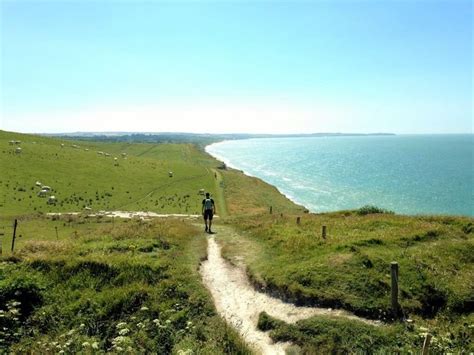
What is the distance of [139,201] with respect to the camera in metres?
70.6

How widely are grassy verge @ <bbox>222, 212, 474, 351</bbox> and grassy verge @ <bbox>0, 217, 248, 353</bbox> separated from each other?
12.4ft

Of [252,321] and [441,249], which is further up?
[441,249]

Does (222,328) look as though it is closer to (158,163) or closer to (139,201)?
(139,201)

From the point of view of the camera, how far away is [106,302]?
1591 cm

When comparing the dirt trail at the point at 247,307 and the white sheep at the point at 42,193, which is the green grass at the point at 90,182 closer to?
the white sheep at the point at 42,193

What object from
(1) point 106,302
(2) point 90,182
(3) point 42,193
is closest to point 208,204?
(1) point 106,302

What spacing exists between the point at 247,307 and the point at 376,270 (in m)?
6.67

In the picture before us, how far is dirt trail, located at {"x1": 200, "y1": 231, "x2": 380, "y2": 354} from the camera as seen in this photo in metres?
14.1

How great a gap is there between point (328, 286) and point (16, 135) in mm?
116475

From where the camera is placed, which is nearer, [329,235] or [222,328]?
[222,328]

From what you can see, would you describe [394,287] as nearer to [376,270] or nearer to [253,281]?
[376,270]

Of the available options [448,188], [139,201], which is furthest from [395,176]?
[139,201]

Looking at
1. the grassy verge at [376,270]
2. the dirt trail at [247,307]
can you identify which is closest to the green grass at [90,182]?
the grassy verge at [376,270]

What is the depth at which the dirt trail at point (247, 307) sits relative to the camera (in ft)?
46.1
